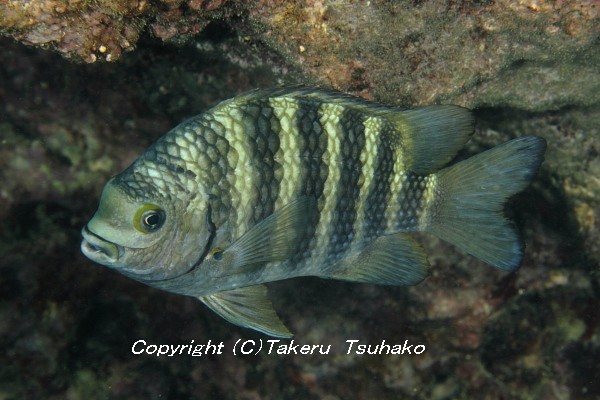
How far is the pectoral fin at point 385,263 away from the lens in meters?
2.51

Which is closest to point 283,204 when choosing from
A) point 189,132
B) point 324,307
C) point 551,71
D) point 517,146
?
point 189,132

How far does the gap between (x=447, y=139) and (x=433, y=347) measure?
166 cm

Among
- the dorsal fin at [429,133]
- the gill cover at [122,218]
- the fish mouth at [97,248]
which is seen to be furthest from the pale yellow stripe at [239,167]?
the dorsal fin at [429,133]

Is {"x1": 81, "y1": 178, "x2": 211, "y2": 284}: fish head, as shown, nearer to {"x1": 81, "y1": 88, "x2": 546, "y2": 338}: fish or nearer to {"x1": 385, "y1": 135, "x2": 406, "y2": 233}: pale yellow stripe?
{"x1": 81, "y1": 88, "x2": 546, "y2": 338}: fish

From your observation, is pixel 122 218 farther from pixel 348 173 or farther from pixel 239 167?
pixel 348 173

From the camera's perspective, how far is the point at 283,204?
2.19m

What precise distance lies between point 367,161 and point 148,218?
1083mm

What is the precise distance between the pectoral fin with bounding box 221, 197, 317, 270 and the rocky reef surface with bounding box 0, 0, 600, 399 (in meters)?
1.12

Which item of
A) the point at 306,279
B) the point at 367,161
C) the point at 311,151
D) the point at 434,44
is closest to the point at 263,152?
the point at 311,151

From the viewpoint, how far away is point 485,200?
2414 millimetres

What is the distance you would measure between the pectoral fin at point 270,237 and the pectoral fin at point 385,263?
0.47m

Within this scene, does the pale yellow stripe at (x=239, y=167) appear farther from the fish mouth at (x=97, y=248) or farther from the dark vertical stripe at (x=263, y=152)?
the fish mouth at (x=97, y=248)

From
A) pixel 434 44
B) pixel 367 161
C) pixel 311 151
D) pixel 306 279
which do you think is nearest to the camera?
pixel 311 151

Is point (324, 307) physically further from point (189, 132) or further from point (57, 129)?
point (57, 129)
